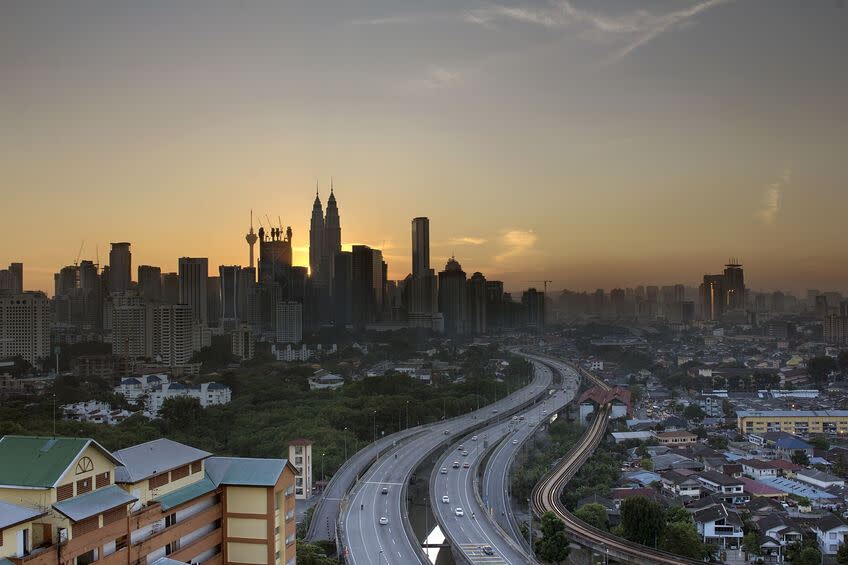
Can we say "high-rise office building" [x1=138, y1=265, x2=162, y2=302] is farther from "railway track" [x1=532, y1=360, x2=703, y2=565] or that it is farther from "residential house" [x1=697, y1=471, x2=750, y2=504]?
"residential house" [x1=697, y1=471, x2=750, y2=504]

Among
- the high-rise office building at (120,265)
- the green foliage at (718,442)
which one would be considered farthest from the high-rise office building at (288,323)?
the green foliage at (718,442)

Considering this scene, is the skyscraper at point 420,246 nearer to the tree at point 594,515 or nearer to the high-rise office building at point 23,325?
the high-rise office building at point 23,325

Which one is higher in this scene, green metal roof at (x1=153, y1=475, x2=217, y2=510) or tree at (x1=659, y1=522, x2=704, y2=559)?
green metal roof at (x1=153, y1=475, x2=217, y2=510)

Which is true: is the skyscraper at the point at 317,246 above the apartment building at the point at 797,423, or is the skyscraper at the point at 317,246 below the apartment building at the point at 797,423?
above

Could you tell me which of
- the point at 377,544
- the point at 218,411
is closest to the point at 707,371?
the point at 218,411

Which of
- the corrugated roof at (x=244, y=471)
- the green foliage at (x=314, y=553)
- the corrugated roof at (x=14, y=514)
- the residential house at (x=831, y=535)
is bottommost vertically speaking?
the residential house at (x=831, y=535)

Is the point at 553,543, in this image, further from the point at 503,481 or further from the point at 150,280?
the point at 150,280

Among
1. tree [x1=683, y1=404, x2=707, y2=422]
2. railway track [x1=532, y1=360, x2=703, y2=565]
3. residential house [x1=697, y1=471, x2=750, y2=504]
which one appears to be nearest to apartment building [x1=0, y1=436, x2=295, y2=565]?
railway track [x1=532, y1=360, x2=703, y2=565]

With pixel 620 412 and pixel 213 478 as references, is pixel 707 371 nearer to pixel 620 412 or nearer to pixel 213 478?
pixel 620 412
